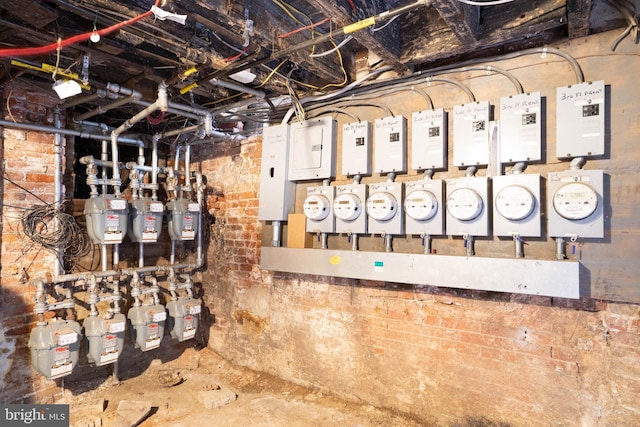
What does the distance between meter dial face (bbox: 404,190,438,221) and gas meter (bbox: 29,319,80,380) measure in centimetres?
222

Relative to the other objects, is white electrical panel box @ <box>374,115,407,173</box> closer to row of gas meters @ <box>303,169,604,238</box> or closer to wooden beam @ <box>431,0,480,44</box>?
row of gas meters @ <box>303,169,604,238</box>

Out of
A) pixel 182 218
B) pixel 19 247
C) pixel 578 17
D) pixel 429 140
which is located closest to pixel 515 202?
pixel 429 140

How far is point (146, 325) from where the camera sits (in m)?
2.67

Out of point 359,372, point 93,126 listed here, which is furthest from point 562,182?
point 93,126

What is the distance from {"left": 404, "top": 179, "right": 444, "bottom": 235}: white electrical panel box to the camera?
1.83 meters

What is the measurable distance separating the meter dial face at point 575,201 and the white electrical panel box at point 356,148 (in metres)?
0.95

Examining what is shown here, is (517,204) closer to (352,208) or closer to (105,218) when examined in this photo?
(352,208)

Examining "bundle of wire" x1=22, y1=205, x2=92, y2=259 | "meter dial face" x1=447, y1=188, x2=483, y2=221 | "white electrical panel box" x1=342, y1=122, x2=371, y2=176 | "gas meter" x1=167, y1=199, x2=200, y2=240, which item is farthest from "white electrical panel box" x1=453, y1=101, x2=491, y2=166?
"bundle of wire" x1=22, y1=205, x2=92, y2=259

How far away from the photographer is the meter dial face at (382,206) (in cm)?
194

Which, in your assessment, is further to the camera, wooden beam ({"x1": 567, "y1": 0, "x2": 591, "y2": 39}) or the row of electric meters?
the row of electric meters

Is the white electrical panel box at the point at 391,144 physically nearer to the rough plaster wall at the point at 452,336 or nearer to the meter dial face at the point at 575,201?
the rough plaster wall at the point at 452,336

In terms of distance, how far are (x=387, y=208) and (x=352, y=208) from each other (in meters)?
0.21

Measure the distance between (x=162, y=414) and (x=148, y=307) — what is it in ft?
2.48

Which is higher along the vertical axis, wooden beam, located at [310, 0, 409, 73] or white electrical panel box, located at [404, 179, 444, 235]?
wooden beam, located at [310, 0, 409, 73]
